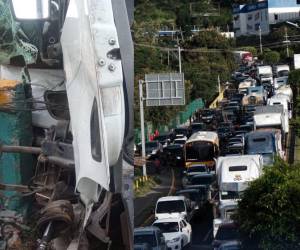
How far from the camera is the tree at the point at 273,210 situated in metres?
14.4

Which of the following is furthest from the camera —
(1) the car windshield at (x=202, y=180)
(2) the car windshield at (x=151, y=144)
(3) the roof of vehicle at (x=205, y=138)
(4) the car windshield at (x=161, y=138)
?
(4) the car windshield at (x=161, y=138)

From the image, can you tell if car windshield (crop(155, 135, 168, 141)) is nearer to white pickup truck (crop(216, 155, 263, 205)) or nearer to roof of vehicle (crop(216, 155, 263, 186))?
roof of vehicle (crop(216, 155, 263, 186))

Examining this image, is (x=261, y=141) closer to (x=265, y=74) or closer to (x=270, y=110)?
(x=270, y=110)

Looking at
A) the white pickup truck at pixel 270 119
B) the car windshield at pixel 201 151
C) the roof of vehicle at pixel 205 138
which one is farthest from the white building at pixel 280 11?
the car windshield at pixel 201 151

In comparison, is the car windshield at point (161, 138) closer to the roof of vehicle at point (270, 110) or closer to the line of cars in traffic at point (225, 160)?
the line of cars in traffic at point (225, 160)

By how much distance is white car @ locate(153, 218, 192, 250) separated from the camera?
19.5 metres

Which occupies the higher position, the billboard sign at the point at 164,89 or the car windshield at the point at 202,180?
the billboard sign at the point at 164,89

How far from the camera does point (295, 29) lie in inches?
3807

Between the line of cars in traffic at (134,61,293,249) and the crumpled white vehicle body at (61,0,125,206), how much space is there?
11561mm

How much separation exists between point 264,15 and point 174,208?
92.8m

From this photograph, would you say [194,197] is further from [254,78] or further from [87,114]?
[254,78]

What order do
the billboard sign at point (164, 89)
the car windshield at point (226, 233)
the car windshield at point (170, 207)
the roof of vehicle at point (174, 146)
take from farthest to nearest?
the roof of vehicle at point (174, 146), the billboard sign at point (164, 89), the car windshield at point (170, 207), the car windshield at point (226, 233)

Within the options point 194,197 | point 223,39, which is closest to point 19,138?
point 194,197

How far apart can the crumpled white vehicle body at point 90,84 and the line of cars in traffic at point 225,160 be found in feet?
37.9
